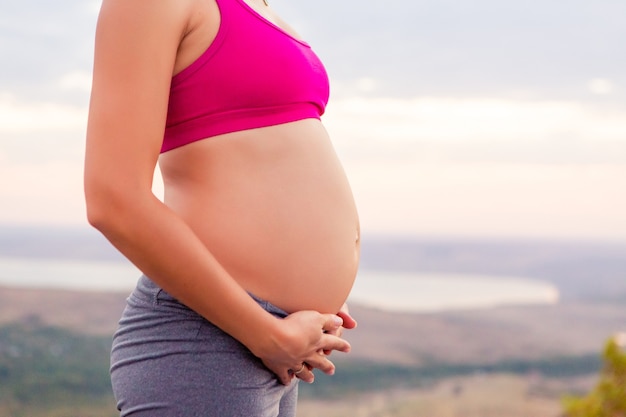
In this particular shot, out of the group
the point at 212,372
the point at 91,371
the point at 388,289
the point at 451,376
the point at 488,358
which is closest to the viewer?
the point at 212,372

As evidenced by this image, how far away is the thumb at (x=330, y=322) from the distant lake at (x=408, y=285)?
5919 cm

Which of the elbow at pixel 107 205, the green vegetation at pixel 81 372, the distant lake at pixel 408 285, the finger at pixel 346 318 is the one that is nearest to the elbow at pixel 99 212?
the elbow at pixel 107 205

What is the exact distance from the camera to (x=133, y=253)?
4.02 feet

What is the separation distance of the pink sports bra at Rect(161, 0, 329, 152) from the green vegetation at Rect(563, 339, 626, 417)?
372 inches

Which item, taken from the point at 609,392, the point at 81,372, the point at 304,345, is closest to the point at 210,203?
the point at 304,345

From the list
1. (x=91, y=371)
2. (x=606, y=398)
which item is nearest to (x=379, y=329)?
(x=91, y=371)

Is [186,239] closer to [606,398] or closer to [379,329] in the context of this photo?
[606,398]

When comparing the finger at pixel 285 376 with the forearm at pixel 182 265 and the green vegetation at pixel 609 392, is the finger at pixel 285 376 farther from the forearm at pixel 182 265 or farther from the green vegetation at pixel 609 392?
the green vegetation at pixel 609 392

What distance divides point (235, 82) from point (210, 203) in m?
0.22

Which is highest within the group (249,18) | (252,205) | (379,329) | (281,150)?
(379,329)

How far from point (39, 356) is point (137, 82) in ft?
111

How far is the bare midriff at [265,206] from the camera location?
4.44 feet

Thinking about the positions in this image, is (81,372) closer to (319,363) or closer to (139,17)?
(319,363)

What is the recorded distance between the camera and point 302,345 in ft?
4.43
